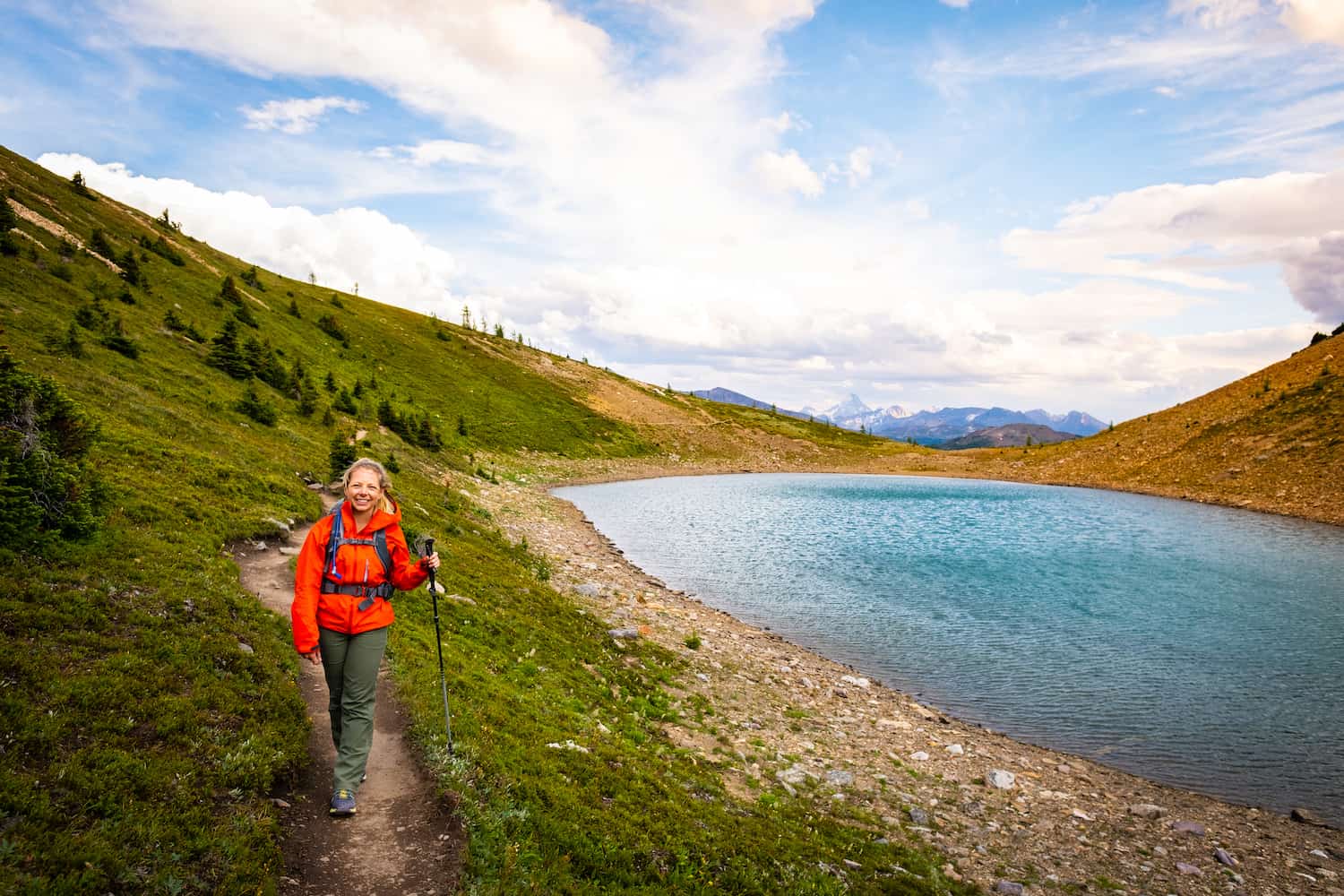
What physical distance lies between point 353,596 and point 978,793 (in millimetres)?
15553

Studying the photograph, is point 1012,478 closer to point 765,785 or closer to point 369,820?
point 765,785

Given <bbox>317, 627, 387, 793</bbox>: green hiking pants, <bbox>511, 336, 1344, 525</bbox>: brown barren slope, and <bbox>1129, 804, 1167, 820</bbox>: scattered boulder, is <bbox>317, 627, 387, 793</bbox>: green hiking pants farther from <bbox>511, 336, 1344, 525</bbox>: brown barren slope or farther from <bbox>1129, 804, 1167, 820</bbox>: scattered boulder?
<bbox>511, 336, 1344, 525</bbox>: brown barren slope

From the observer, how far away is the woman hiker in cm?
863

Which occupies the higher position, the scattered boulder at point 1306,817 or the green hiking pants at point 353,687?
the green hiking pants at point 353,687

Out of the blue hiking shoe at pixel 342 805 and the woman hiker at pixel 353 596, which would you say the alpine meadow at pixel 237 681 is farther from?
the woman hiker at pixel 353 596

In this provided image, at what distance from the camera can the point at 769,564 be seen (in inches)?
1641

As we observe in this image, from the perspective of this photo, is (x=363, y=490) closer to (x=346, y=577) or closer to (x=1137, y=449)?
(x=346, y=577)

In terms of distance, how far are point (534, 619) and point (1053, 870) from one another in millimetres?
15144

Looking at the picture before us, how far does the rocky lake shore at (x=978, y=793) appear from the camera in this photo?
42.3 feet

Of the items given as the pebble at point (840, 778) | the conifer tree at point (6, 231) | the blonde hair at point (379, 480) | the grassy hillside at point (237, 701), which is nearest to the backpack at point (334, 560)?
the blonde hair at point (379, 480)

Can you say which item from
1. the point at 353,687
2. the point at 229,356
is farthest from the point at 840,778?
the point at 229,356

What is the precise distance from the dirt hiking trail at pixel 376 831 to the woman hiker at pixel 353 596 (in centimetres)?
40

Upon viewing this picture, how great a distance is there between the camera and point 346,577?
8.67m

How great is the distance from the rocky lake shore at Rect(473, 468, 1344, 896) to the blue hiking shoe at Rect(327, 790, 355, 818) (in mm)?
8376
